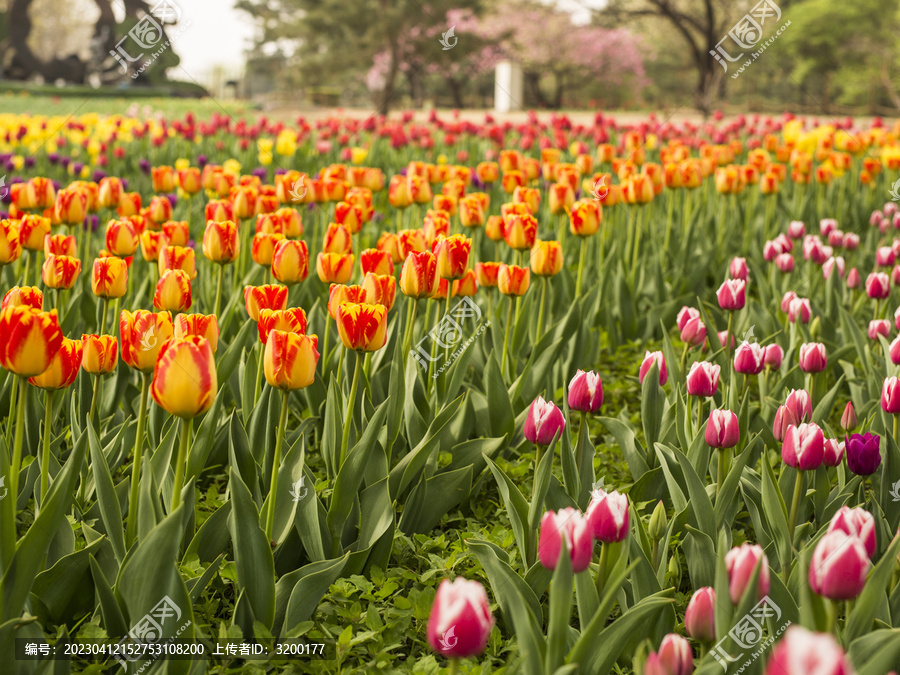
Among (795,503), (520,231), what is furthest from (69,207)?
(795,503)

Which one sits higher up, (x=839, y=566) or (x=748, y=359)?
(x=748, y=359)

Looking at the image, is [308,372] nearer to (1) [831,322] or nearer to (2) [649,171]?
(1) [831,322]

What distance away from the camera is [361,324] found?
194cm

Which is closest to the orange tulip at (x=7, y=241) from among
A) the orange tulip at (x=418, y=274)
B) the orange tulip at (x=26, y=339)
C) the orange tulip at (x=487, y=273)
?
the orange tulip at (x=26, y=339)

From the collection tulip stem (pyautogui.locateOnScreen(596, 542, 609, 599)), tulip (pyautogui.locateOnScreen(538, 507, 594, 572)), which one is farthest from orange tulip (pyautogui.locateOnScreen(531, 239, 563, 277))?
tulip (pyautogui.locateOnScreen(538, 507, 594, 572))

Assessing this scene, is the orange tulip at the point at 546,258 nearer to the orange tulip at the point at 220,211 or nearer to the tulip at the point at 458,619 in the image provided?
the orange tulip at the point at 220,211

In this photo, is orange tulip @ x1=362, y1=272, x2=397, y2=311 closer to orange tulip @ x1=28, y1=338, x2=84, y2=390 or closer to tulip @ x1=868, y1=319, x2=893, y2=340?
orange tulip @ x1=28, y1=338, x2=84, y2=390

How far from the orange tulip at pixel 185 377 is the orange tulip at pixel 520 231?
1895 millimetres

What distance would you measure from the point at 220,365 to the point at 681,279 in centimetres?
304

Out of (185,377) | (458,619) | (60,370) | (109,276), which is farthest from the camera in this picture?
(109,276)

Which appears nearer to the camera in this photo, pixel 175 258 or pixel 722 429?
pixel 722 429

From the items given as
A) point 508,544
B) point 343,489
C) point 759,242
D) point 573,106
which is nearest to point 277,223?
point 343,489

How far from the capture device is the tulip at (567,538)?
4.48 feet

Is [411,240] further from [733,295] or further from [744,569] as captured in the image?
[744,569]
